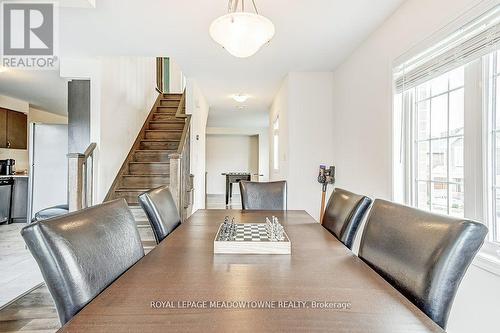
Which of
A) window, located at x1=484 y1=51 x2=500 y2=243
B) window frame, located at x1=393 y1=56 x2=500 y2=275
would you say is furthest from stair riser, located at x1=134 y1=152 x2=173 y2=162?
window, located at x1=484 y1=51 x2=500 y2=243

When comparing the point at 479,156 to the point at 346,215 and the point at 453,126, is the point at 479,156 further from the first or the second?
the point at 346,215

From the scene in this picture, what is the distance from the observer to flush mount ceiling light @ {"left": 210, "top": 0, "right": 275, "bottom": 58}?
1.78 m

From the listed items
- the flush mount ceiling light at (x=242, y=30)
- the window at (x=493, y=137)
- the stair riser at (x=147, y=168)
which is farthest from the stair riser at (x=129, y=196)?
the window at (x=493, y=137)

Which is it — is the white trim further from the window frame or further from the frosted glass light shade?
the frosted glass light shade

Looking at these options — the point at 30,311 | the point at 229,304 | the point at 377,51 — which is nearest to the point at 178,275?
the point at 229,304

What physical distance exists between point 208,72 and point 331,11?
218cm

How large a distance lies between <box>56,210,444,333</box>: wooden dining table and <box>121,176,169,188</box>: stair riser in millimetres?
3496

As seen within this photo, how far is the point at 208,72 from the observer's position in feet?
14.2

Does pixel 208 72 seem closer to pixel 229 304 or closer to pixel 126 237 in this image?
pixel 126 237

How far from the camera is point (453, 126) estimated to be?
1974 millimetres

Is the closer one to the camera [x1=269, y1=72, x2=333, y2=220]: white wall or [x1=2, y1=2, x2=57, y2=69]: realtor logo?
[x1=2, y1=2, x2=57, y2=69]: realtor logo

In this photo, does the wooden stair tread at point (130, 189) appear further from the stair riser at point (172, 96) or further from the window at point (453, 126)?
the window at point (453, 126)

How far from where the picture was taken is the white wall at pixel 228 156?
11.4 meters

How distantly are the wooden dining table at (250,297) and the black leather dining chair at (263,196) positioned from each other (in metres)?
1.34
